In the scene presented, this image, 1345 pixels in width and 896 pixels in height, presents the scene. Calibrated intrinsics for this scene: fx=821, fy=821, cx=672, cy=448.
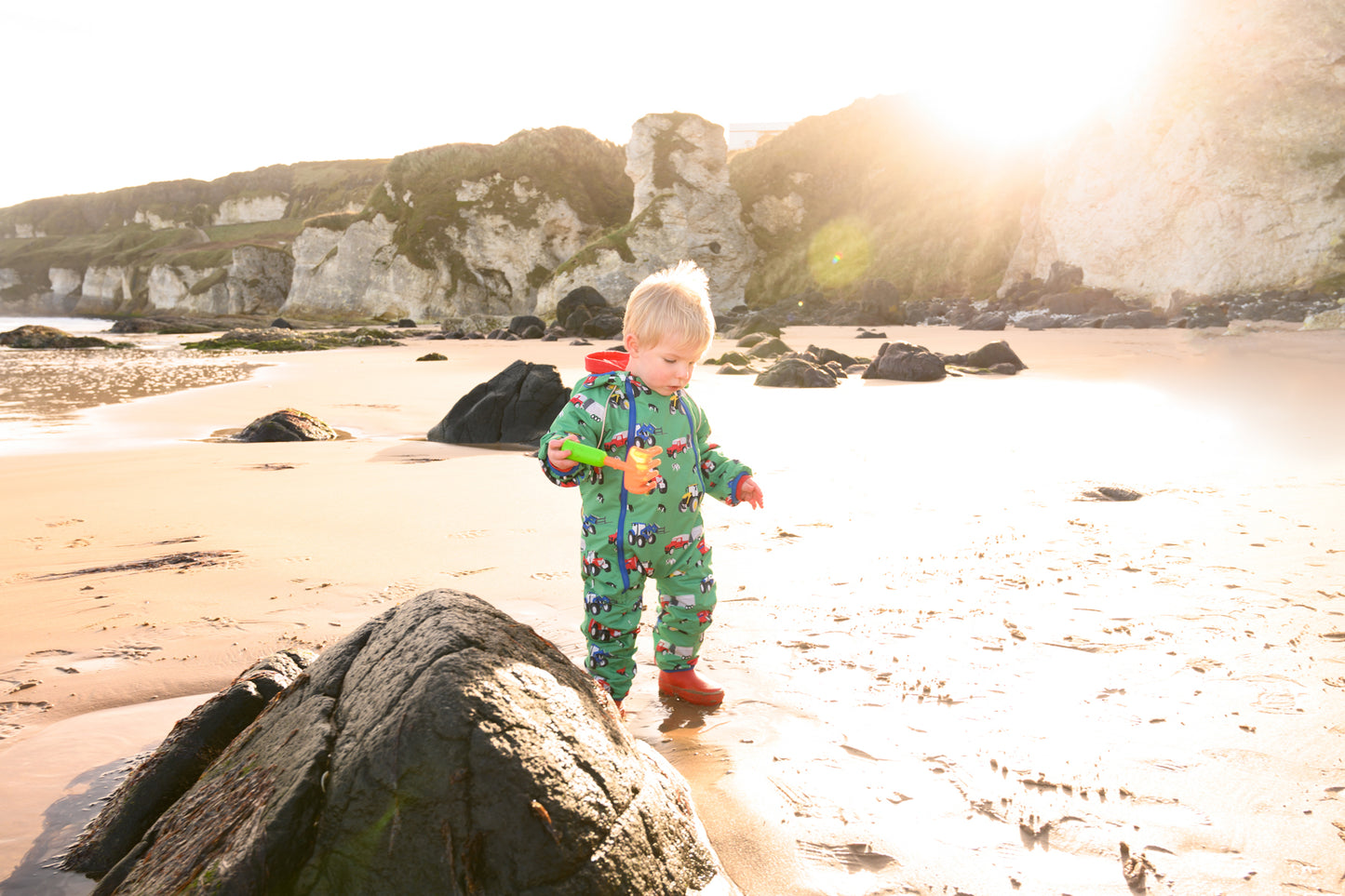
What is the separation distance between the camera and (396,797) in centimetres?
151

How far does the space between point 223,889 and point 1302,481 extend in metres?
6.24

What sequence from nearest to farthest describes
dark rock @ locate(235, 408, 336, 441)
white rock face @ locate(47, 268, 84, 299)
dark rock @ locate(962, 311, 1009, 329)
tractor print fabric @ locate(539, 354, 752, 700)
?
1. tractor print fabric @ locate(539, 354, 752, 700)
2. dark rock @ locate(235, 408, 336, 441)
3. dark rock @ locate(962, 311, 1009, 329)
4. white rock face @ locate(47, 268, 84, 299)

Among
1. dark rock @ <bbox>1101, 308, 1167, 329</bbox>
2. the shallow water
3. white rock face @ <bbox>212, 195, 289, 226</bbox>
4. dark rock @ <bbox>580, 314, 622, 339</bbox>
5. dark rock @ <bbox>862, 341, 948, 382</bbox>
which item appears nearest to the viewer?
the shallow water

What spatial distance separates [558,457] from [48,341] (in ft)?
97.1

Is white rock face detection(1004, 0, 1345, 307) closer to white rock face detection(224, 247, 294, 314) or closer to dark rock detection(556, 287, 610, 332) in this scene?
dark rock detection(556, 287, 610, 332)

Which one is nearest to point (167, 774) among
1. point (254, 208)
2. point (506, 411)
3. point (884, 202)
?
point (506, 411)

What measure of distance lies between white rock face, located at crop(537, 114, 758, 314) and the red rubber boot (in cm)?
3693

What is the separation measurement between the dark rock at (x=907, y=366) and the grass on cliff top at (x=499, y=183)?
37563 millimetres

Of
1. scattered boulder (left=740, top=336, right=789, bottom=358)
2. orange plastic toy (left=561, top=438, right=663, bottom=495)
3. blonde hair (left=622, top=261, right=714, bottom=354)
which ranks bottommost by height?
orange plastic toy (left=561, top=438, right=663, bottom=495)

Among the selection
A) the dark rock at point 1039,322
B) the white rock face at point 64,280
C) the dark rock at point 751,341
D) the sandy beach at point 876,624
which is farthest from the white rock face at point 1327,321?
the white rock face at point 64,280

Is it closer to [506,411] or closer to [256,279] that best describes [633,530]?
[506,411]

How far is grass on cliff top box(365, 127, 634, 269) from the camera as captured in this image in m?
48.4

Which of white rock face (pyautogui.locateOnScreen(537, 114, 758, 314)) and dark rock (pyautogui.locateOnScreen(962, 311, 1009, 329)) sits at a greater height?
white rock face (pyautogui.locateOnScreen(537, 114, 758, 314))

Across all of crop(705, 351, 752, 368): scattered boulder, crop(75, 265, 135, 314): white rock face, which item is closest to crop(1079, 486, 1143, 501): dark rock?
crop(705, 351, 752, 368): scattered boulder
